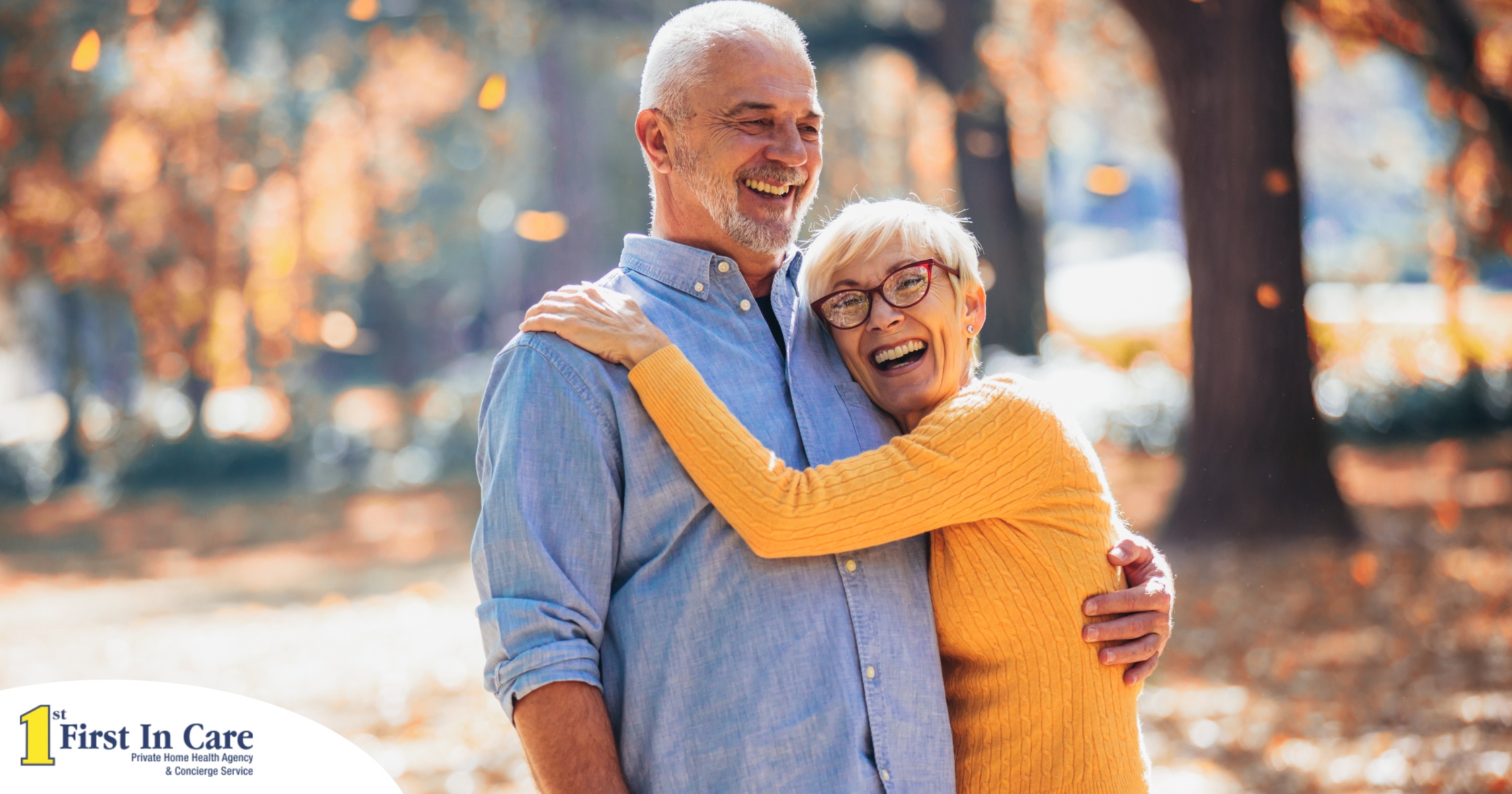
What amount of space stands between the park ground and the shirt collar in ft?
13.0

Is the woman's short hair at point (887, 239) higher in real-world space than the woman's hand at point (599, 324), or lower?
higher

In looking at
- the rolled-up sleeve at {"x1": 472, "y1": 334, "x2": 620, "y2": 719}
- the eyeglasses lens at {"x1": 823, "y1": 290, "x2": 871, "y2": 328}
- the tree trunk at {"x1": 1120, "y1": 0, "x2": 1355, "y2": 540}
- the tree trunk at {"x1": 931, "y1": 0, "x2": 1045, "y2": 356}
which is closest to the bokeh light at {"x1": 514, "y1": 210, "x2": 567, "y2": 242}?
the tree trunk at {"x1": 931, "y1": 0, "x2": 1045, "y2": 356}

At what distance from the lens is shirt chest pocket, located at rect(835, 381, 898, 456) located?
242 cm

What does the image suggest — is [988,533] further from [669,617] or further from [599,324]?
[599,324]

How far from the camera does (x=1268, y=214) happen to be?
858cm

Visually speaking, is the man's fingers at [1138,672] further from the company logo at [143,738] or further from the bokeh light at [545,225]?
the bokeh light at [545,225]

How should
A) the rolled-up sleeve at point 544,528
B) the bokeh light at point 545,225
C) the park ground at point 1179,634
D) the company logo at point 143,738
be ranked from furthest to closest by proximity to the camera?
the bokeh light at point 545,225, the park ground at point 1179,634, the company logo at point 143,738, the rolled-up sleeve at point 544,528

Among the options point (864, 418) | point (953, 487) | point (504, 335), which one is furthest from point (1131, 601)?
point (504, 335)

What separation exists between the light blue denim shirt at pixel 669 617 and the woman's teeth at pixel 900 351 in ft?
0.93

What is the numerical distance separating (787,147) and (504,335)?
2329 cm

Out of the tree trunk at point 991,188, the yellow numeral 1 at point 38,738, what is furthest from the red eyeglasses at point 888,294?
the tree trunk at point 991,188

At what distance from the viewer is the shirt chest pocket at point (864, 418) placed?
242 centimetres

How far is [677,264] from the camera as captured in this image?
96.3 inches

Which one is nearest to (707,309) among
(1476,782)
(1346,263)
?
(1476,782)
